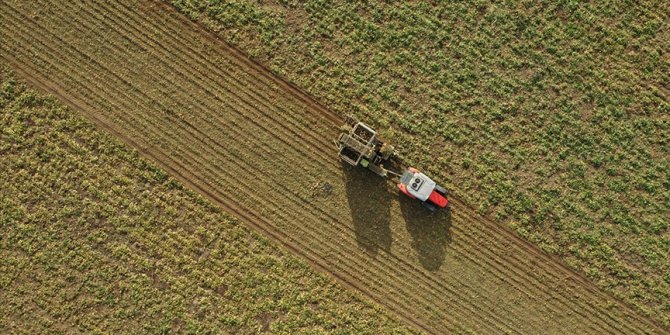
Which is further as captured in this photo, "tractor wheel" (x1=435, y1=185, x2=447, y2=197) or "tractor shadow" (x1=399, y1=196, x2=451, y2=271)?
"tractor shadow" (x1=399, y1=196, x2=451, y2=271)

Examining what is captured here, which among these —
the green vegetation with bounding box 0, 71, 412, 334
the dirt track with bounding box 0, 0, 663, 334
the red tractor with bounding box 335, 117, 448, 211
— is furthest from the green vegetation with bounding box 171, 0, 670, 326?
the green vegetation with bounding box 0, 71, 412, 334

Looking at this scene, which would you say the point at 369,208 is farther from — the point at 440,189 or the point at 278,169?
the point at 278,169

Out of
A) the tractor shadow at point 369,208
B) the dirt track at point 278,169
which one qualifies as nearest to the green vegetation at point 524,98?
the dirt track at point 278,169

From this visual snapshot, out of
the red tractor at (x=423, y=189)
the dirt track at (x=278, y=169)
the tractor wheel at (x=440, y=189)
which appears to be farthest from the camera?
the dirt track at (x=278, y=169)

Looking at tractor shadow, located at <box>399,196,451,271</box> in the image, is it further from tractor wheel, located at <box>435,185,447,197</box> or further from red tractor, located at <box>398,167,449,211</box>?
tractor wheel, located at <box>435,185,447,197</box>

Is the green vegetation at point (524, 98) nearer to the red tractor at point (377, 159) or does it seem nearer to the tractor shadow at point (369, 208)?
the red tractor at point (377, 159)

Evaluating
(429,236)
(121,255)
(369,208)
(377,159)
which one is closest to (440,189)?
(429,236)

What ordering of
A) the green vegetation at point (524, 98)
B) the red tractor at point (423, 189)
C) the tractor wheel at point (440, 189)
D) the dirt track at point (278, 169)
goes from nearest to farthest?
the red tractor at point (423, 189)
the tractor wheel at point (440, 189)
the green vegetation at point (524, 98)
the dirt track at point (278, 169)
